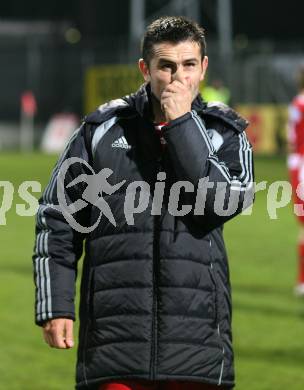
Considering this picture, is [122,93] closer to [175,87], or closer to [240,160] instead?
[240,160]

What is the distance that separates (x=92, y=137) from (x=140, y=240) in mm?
429

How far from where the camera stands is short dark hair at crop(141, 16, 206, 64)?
4.61 meters

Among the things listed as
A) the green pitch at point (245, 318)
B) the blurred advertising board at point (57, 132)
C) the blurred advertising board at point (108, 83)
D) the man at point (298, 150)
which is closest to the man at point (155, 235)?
the green pitch at point (245, 318)

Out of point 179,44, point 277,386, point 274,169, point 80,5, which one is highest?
point 80,5

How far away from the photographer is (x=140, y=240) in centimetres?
463

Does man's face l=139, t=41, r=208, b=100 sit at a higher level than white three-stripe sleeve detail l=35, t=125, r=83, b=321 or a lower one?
higher

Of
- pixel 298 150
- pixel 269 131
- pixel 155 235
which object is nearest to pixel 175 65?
pixel 155 235

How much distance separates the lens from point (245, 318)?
10414 mm

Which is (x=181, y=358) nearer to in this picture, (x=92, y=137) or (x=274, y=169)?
(x=92, y=137)

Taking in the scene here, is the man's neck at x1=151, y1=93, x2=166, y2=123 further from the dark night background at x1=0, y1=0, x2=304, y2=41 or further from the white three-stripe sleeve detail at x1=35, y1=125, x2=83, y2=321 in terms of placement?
the dark night background at x1=0, y1=0, x2=304, y2=41

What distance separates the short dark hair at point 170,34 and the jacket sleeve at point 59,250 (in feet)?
1.28

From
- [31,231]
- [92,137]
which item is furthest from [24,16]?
[92,137]

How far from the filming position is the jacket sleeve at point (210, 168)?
178 inches

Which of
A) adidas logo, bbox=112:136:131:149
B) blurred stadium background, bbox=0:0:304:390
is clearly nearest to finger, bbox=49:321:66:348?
adidas logo, bbox=112:136:131:149
